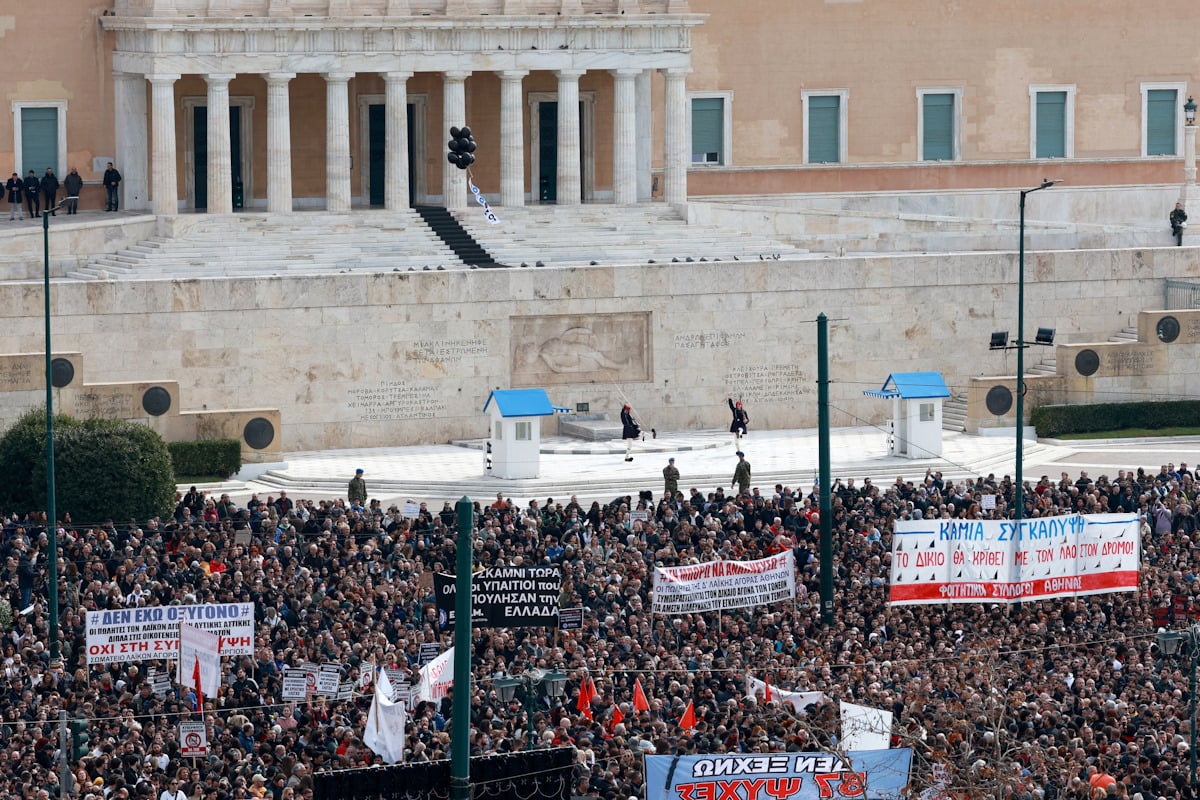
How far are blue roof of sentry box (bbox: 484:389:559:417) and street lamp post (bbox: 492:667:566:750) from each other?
2050cm

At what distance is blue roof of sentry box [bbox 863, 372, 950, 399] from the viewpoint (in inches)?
2323

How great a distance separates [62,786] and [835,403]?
114 ft

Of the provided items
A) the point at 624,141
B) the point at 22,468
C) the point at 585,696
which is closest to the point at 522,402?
→ the point at 22,468

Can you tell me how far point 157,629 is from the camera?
38.5 m

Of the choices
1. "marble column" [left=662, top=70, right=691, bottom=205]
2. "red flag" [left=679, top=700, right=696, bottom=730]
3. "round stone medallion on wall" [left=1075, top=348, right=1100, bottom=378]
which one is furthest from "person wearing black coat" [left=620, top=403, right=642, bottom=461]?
"red flag" [left=679, top=700, right=696, bottom=730]

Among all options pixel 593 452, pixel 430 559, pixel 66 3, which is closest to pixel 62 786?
pixel 430 559

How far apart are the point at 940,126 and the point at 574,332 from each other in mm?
20623

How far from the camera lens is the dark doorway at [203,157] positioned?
70.4 metres

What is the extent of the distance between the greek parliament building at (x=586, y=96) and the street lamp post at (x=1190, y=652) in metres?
33.8

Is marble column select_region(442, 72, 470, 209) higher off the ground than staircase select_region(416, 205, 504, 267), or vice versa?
marble column select_region(442, 72, 470, 209)

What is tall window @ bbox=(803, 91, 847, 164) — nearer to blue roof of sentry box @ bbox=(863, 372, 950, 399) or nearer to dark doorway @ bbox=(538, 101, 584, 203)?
dark doorway @ bbox=(538, 101, 584, 203)

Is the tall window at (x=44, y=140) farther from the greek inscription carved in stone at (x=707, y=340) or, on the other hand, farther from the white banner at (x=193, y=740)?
the white banner at (x=193, y=740)

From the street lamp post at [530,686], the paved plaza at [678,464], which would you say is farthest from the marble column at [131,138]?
the street lamp post at [530,686]

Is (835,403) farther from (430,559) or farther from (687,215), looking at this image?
(430,559)
